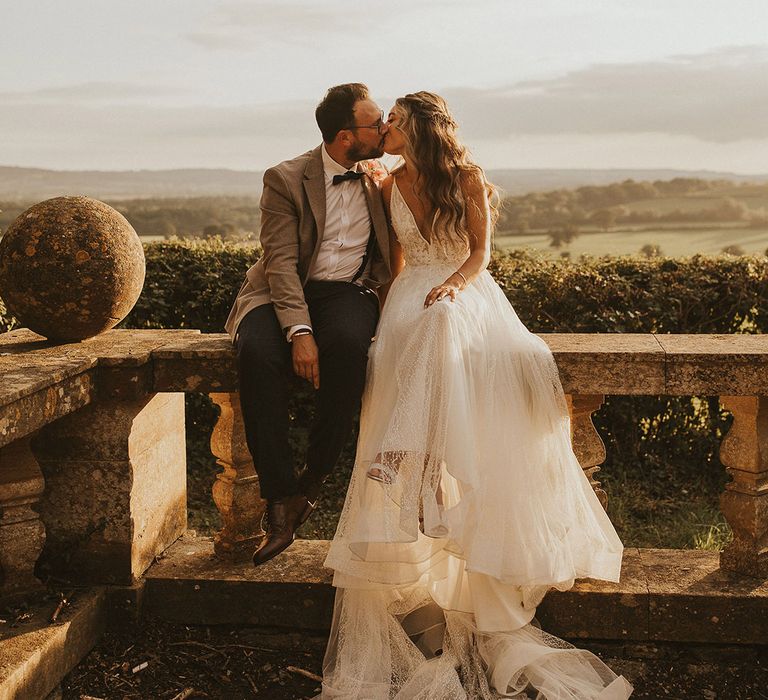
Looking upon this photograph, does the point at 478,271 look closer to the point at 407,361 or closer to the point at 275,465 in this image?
the point at 407,361

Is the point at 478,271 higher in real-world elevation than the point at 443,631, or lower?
higher

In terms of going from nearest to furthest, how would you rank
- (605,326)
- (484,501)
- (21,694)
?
(21,694) < (484,501) < (605,326)

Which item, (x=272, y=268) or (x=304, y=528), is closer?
(x=272, y=268)

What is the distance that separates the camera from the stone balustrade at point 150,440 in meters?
3.27

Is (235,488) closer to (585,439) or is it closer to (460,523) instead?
(460,523)

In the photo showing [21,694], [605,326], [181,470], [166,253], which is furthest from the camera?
[166,253]

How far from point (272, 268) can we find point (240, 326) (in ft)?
0.89

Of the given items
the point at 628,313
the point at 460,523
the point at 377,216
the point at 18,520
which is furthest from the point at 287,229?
the point at 628,313

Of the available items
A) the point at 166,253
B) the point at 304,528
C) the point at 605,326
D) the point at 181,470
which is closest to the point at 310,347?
the point at 181,470

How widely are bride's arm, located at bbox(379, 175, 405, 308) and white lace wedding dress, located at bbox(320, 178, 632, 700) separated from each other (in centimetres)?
48

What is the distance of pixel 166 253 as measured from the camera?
6527 mm

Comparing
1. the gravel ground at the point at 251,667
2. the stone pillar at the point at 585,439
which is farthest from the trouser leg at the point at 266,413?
the stone pillar at the point at 585,439

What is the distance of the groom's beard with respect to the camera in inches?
150

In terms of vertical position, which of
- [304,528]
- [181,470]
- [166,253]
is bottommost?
[304,528]
